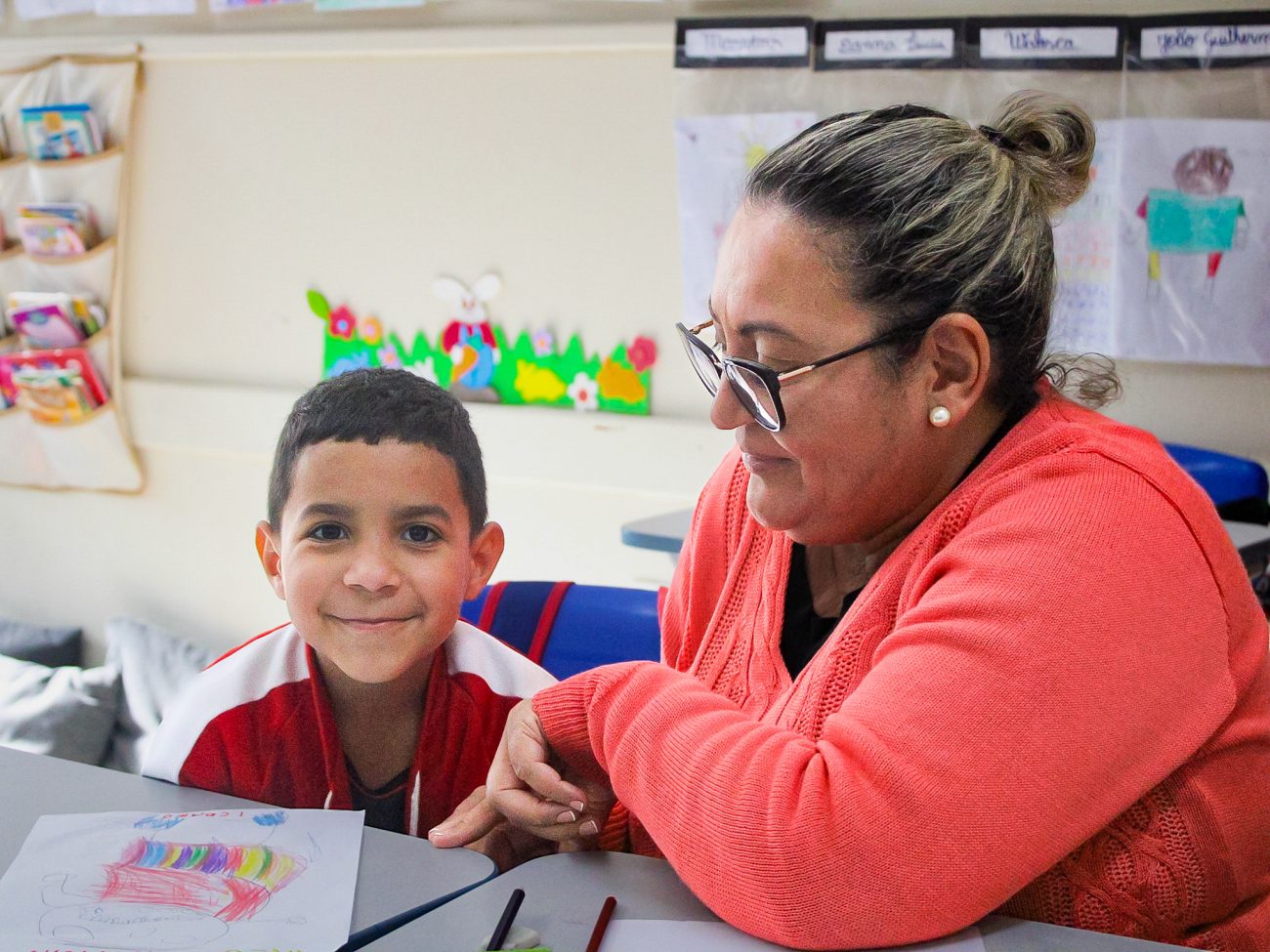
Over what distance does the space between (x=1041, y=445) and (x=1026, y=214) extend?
0.19 meters

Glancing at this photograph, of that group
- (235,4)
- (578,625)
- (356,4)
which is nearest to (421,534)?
(578,625)

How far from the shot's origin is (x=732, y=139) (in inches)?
97.3

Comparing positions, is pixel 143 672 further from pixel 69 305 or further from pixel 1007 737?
pixel 1007 737

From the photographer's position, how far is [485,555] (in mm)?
1124

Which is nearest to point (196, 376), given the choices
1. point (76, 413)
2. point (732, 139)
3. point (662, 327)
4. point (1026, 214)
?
point (76, 413)

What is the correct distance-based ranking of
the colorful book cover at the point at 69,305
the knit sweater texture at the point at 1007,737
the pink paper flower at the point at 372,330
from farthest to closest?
the colorful book cover at the point at 69,305, the pink paper flower at the point at 372,330, the knit sweater texture at the point at 1007,737

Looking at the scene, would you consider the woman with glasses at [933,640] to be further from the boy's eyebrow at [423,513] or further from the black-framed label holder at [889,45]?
the black-framed label holder at [889,45]

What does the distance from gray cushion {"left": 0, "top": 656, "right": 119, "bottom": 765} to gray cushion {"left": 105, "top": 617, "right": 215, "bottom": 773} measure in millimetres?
33

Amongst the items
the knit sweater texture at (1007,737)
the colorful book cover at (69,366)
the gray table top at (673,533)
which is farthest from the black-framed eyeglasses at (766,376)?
the colorful book cover at (69,366)

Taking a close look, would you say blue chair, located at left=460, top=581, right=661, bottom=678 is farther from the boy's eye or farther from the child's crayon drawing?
the child's crayon drawing

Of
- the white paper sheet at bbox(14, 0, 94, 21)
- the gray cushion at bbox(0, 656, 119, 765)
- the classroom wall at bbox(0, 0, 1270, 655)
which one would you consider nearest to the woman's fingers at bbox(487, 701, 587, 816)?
the classroom wall at bbox(0, 0, 1270, 655)

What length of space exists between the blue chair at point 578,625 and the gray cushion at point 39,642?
6.65 feet

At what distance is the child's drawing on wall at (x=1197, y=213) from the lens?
2191mm

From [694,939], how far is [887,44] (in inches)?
75.0
